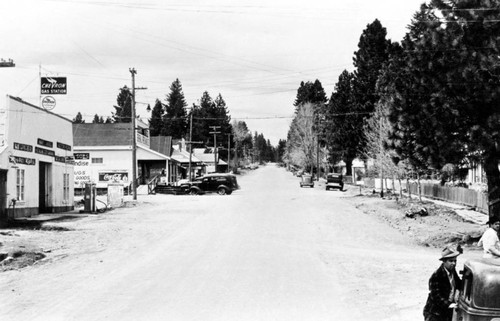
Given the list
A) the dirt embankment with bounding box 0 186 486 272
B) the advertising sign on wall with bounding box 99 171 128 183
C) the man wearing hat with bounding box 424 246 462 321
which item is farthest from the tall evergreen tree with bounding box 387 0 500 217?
the advertising sign on wall with bounding box 99 171 128 183

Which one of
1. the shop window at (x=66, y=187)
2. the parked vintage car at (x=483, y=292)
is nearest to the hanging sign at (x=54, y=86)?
the shop window at (x=66, y=187)

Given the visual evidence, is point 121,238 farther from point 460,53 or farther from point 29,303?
point 460,53

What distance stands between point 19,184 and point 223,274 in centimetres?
1674

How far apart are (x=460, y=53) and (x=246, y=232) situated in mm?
10589

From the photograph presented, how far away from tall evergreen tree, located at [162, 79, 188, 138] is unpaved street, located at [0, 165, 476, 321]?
11613 centimetres

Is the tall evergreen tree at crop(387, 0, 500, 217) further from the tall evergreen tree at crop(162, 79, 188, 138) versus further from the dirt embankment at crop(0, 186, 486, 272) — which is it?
the tall evergreen tree at crop(162, 79, 188, 138)

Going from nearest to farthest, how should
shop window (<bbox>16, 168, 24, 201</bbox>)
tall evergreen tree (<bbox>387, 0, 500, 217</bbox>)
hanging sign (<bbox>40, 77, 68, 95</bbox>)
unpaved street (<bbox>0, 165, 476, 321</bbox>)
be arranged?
unpaved street (<bbox>0, 165, 476, 321</bbox>) < tall evergreen tree (<bbox>387, 0, 500, 217</bbox>) < shop window (<bbox>16, 168, 24, 201</bbox>) < hanging sign (<bbox>40, 77, 68, 95</bbox>)

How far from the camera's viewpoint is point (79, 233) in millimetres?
24234

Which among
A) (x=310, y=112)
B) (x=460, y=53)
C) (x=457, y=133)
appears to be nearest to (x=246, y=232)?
(x=457, y=133)

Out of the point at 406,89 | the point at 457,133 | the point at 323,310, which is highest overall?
the point at 406,89

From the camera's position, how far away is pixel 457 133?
68.0ft

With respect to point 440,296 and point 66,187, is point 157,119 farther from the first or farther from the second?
point 440,296

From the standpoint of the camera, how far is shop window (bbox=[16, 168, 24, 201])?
1104 inches

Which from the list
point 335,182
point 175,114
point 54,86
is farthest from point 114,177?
point 175,114
